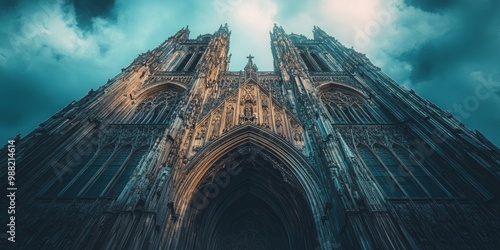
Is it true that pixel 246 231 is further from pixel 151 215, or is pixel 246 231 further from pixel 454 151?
pixel 454 151

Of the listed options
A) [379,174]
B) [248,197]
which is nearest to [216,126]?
[248,197]

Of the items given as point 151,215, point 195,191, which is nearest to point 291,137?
point 195,191

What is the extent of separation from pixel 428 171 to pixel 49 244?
13746 mm

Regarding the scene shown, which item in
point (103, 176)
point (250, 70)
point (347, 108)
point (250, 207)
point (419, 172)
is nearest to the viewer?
point (103, 176)

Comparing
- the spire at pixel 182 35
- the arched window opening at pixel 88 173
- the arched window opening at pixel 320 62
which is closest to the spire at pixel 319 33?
the arched window opening at pixel 320 62

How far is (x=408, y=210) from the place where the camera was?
331 inches

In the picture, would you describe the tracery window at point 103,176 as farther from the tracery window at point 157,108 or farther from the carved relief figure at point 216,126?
the carved relief figure at point 216,126

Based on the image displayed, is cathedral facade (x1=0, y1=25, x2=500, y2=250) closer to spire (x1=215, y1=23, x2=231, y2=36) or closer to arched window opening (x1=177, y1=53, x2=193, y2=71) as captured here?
arched window opening (x1=177, y1=53, x2=193, y2=71)

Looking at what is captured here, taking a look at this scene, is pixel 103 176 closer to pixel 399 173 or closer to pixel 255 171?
pixel 255 171

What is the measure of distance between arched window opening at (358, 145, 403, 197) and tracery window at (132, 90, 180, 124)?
1023 cm

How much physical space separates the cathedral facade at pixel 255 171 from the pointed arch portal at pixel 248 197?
0.06 m

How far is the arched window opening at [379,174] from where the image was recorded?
929cm

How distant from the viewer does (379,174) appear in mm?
10016

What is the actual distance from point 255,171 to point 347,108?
7.08 meters
